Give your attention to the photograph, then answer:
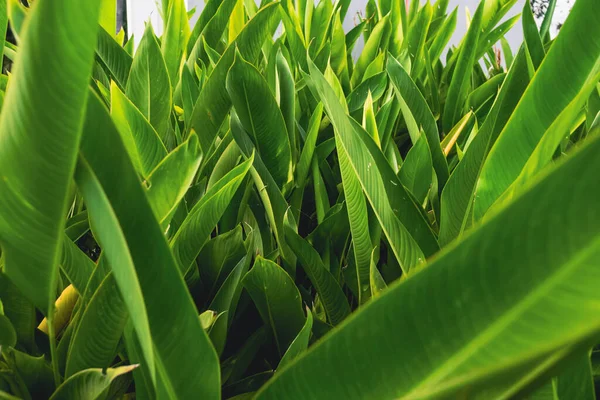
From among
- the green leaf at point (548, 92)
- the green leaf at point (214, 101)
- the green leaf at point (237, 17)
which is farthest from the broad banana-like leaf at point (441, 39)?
the green leaf at point (548, 92)

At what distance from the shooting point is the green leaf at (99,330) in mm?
221

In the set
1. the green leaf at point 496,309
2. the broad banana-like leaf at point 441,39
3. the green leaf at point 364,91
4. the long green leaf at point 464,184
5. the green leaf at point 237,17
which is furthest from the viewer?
the broad banana-like leaf at point 441,39

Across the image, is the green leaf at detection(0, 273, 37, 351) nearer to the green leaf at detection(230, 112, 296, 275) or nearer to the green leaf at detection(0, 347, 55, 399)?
the green leaf at detection(0, 347, 55, 399)

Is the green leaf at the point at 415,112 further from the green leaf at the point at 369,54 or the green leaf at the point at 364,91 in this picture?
the green leaf at the point at 369,54

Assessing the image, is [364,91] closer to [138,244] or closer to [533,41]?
[533,41]

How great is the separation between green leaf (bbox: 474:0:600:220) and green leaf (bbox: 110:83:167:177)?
19 cm

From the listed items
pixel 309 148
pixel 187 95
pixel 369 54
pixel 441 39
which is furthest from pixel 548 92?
pixel 441 39

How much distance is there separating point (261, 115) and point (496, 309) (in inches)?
10.7

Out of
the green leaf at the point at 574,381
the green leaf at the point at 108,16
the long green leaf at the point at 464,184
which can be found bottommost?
the green leaf at the point at 574,381

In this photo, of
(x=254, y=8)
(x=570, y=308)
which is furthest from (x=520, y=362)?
(x=254, y=8)

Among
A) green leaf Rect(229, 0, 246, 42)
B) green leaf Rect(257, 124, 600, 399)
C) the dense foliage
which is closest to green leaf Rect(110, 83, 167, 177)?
the dense foliage

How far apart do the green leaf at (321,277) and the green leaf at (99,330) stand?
4.4 inches

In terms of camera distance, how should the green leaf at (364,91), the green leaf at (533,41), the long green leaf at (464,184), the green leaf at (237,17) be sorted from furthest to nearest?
the green leaf at (237,17), the green leaf at (364,91), the green leaf at (533,41), the long green leaf at (464,184)

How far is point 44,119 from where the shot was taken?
0.14 meters
